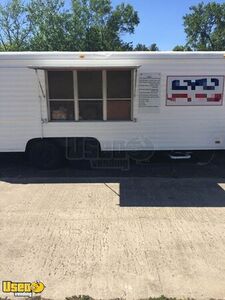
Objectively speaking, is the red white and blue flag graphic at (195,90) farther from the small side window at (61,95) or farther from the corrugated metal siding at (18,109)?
the corrugated metal siding at (18,109)

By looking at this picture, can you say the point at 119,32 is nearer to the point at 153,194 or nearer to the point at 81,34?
the point at 81,34

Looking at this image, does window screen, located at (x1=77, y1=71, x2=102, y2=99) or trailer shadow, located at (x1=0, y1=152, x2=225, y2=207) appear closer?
trailer shadow, located at (x1=0, y1=152, x2=225, y2=207)

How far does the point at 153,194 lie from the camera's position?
22.3 feet

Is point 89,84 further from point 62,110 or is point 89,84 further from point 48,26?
point 48,26

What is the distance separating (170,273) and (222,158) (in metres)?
5.83

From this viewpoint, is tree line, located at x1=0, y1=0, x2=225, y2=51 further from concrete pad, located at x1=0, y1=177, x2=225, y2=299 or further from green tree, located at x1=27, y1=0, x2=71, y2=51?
concrete pad, located at x1=0, y1=177, x2=225, y2=299

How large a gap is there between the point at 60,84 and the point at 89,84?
0.67 m

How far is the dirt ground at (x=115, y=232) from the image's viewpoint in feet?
13.1

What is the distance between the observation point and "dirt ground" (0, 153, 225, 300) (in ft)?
13.1

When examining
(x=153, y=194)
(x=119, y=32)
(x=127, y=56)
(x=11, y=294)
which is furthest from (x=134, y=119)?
(x=119, y=32)

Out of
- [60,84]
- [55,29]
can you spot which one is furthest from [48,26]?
[60,84]

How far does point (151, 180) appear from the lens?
25.1 ft

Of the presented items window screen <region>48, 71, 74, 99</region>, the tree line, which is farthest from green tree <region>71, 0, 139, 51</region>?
window screen <region>48, 71, 74, 99</region>

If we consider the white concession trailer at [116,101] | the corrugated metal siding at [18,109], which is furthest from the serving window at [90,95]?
the corrugated metal siding at [18,109]
